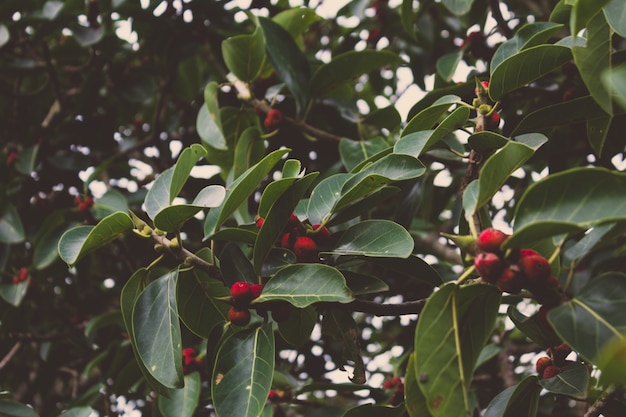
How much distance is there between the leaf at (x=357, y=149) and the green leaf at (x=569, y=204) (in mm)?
844

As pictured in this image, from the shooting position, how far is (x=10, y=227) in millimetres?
2154

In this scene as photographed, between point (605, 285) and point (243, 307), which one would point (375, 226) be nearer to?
point (243, 307)

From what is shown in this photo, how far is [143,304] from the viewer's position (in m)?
1.16

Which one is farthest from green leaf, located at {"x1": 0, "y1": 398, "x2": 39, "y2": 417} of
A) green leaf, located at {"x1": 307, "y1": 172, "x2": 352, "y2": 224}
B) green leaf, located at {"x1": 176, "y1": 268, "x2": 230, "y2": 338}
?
green leaf, located at {"x1": 307, "y1": 172, "x2": 352, "y2": 224}

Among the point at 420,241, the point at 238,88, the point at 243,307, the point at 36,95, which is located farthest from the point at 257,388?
the point at 36,95

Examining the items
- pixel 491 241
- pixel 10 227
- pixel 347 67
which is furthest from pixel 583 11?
pixel 10 227

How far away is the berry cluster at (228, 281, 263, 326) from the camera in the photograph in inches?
44.4

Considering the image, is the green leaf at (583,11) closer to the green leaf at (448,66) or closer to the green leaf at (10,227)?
the green leaf at (448,66)

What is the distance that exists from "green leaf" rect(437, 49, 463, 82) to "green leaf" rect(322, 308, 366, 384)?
0.92m

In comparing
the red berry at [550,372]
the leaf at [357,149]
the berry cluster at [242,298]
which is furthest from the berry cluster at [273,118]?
the red berry at [550,372]

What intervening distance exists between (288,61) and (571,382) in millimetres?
1129

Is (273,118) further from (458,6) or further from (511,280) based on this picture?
(511,280)

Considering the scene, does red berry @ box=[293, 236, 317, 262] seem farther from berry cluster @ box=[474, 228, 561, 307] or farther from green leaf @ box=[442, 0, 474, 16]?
green leaf @ box=[442, 0, 474, 16]

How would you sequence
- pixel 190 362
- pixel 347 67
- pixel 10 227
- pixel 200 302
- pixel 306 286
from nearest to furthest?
pixel 306 286
pixel 200 302
pixel 190 362
pixel 347 67
pixel 10 227
